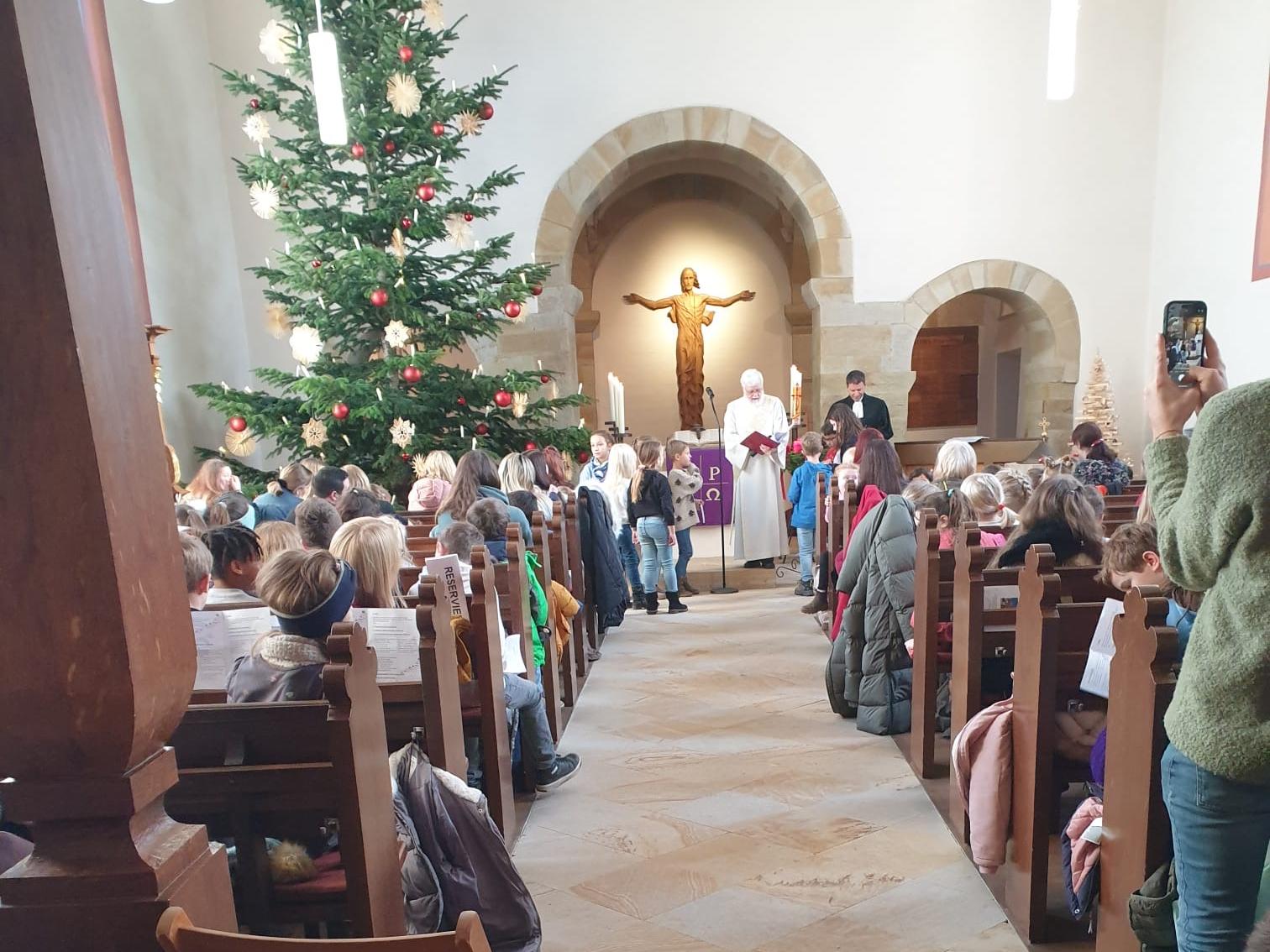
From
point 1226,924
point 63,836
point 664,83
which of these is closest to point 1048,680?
point 1226,924

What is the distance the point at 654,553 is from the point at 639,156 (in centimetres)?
526

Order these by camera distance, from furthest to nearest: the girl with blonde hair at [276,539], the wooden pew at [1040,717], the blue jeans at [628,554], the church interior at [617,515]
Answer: the blue jeans at [628,554] < the girl with blonde hair at [276,539] < the wooden pew at [1040,717] < the church interior at [617,515]

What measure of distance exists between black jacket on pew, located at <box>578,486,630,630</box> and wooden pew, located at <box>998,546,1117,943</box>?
307 cm

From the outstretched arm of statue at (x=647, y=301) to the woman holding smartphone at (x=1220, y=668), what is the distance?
1138 centimetres

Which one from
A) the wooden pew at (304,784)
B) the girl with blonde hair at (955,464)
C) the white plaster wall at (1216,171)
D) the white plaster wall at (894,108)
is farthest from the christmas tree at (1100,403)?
the wooden pew at (304,784)

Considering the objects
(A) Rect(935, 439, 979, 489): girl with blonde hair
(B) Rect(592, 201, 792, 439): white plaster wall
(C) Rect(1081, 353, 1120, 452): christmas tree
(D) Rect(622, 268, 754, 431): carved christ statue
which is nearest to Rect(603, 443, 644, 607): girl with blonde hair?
(A) Rect(935, 439, 979, 489): girl with blonde hair

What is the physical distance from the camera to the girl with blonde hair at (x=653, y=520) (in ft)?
18.1

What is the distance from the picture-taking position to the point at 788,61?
27.0ft

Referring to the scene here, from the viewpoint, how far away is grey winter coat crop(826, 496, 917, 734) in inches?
133

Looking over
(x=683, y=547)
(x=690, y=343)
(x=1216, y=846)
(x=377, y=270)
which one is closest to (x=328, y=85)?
(x=377, y=270)

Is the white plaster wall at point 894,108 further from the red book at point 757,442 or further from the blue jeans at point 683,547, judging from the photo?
the blue jeans at point 683,547

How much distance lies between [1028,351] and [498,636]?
28.2ft

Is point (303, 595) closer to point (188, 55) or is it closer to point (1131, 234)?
point (188, 55)

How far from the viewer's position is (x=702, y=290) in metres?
12.8
